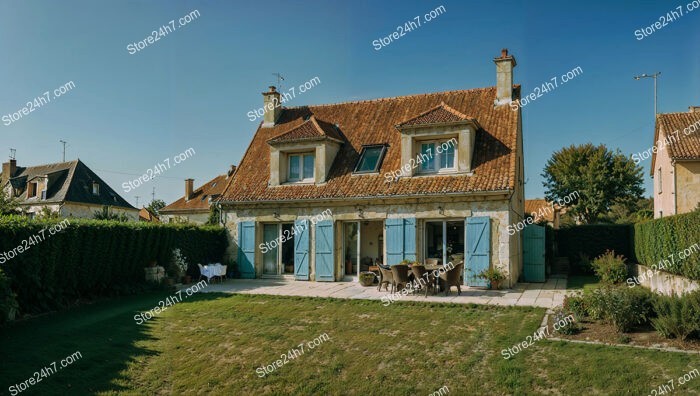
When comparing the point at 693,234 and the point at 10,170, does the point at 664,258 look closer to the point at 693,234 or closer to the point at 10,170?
the point at 693,234

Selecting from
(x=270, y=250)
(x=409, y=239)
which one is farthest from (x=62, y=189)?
(x=409, y=239)

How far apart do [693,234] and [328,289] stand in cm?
989

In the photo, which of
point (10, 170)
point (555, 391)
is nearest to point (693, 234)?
point (555, 391)

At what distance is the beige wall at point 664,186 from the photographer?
988 inches

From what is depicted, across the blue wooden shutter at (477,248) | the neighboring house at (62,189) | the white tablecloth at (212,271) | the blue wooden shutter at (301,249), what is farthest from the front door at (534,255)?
the neighboring house at (62,189)

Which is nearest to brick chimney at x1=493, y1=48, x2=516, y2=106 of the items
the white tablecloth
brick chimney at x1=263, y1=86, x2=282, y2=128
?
brick chimney at x1=263, y1=86, x2=282, y2=128

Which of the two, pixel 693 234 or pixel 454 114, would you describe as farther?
pixel 454 114

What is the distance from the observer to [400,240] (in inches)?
675

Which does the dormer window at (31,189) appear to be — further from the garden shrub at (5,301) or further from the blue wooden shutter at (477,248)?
the blue wooden shutter at (477,248)

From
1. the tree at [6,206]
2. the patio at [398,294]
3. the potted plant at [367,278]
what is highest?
the tree at [6,206]

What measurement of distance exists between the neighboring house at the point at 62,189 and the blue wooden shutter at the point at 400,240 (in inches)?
1043

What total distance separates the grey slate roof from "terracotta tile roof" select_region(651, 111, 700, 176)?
39.5 metres

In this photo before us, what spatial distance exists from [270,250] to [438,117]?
26.3 feet

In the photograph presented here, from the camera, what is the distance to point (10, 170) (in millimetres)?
44344
